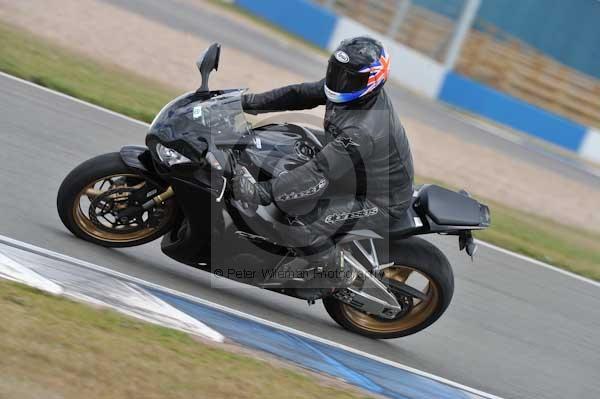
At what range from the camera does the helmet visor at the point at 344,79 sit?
489 centimetres

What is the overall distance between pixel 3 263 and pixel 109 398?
1.60m

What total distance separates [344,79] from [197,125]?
39.1 inches

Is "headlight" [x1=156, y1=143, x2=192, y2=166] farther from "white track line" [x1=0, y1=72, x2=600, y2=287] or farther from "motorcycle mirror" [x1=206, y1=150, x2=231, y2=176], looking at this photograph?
"white track line" [x1=0, y1=72, x2=600, y2=287]

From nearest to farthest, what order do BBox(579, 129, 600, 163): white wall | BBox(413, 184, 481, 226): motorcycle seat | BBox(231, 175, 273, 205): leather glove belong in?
BBox(231, 175, 273, 205): leather glove < BBox(413, 184, 481, 226): motorcycle seat < BBox(579, 129, 600, 163): white wall

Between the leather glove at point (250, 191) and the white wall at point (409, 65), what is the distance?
17.7 meters

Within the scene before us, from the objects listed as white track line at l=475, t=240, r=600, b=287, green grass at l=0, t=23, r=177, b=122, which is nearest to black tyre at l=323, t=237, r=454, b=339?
white track line at l=475, t=240, r=600, b=287

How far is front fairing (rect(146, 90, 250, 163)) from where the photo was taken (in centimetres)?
518

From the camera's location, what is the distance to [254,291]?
616 cm

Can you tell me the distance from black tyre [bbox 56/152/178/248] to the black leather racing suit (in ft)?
2.88

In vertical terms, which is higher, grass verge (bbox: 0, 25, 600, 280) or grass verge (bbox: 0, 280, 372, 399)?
grass verge (bbox: 0, 25, 600, 280)

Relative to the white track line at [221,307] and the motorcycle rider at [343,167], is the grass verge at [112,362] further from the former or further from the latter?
the motorcycle rider at [343,167]

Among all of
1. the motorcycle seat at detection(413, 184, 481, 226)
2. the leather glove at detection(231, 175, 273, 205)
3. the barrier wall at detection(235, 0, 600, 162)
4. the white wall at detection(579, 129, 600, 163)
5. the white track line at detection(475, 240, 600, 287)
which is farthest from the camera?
the barrier wall at detection(235, 0, 600, 162)

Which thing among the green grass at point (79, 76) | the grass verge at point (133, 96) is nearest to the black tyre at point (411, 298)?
the grass verge at point (133, 96)

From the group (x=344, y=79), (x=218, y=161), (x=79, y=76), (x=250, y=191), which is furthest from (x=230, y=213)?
(x=79, y=76)
